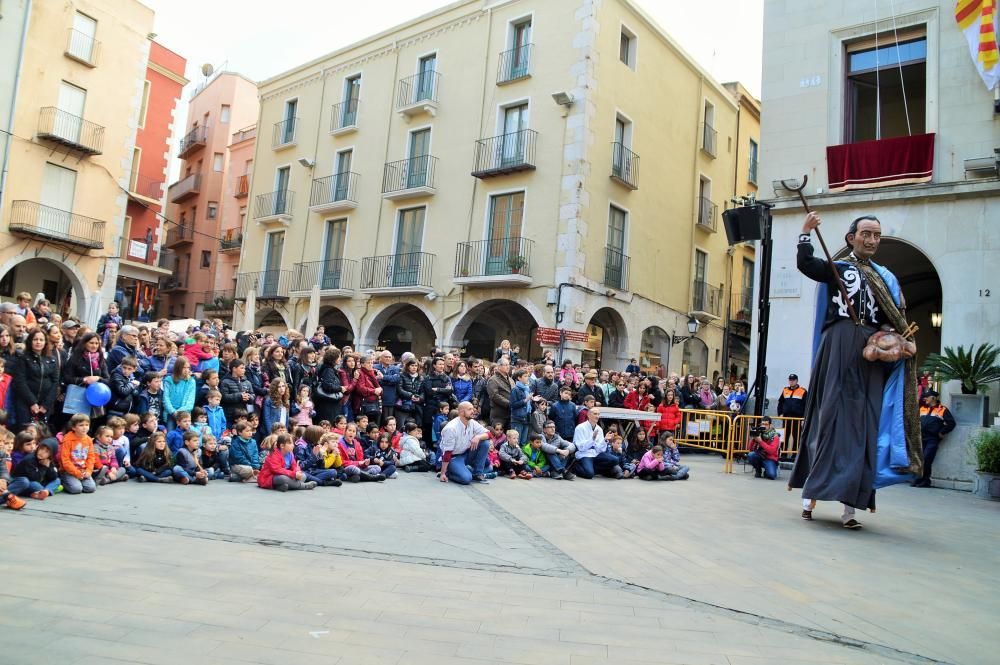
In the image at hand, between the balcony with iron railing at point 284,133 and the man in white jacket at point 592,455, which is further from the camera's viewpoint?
the balcony with iron railing at point 284,133

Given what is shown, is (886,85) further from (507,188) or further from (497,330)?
(497,330)

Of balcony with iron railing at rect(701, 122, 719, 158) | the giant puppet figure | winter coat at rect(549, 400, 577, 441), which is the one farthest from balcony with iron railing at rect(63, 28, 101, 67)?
the giant puppet figure

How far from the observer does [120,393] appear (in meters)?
8.91

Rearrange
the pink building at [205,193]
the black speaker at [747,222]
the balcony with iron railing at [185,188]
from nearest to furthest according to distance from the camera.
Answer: the black speaker at [747,222] < the pink building at [205,193] < the balcony with iron railing at [185,188]

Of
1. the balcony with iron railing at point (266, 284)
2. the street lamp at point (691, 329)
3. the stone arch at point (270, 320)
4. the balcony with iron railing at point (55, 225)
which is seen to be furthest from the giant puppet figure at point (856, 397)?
the stone arch at point (270, 320)

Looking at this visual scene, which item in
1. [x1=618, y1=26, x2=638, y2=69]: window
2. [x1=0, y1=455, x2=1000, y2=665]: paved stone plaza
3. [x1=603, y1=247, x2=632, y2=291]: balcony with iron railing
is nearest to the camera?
[x1=0, y1=455, x2=1000, y2=665]: paved stone plaza

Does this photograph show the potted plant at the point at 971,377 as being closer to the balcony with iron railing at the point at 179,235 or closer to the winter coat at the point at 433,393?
the winter coat at the point at 433,393

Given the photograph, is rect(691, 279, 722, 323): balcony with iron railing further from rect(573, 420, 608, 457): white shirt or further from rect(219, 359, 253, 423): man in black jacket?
rect(219, 359, 253, 423): man in black jacket

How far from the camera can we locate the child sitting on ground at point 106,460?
25.8ft

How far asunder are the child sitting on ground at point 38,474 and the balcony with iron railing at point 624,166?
16.5 meters

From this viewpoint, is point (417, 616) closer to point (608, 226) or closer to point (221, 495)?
point (221, 495)

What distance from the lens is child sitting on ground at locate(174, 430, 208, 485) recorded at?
844 cm

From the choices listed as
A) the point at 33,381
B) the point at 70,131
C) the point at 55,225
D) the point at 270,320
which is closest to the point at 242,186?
the point at 270,320

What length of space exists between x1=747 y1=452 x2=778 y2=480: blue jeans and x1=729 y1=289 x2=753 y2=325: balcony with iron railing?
1546cm
